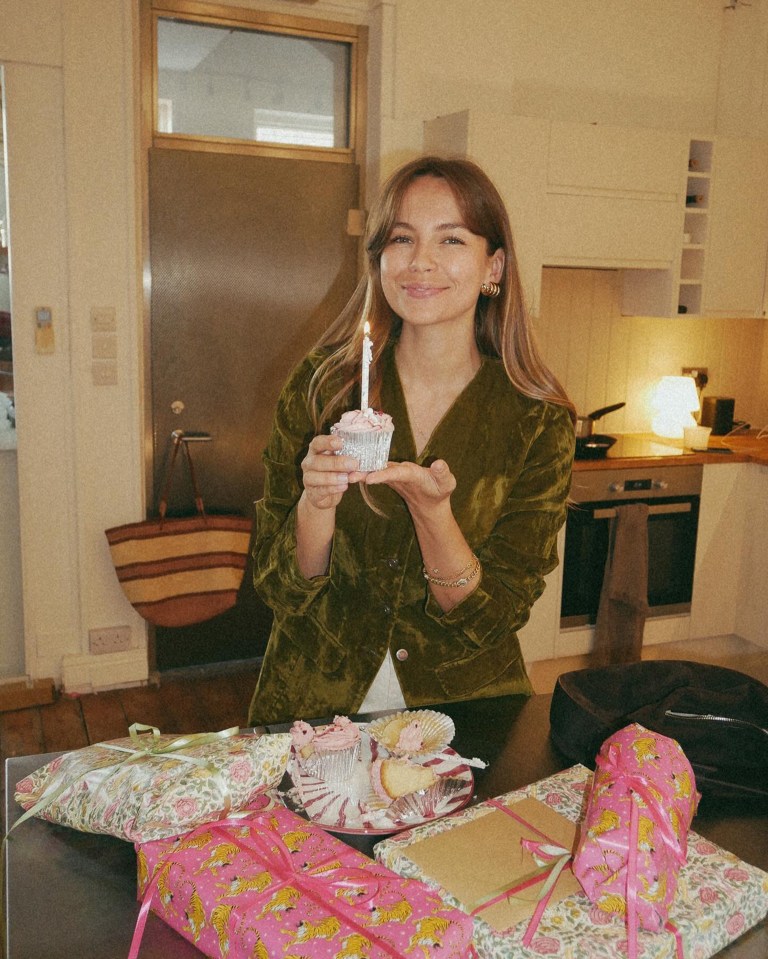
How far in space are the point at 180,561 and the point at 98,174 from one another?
55.9 inches

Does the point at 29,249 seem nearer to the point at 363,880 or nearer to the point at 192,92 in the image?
the point at 192,92

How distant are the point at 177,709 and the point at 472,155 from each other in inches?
91.2

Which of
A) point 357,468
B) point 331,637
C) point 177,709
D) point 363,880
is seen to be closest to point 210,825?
point 363,880

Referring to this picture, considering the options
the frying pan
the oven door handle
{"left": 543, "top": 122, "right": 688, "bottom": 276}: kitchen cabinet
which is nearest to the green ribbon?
the oven door handle

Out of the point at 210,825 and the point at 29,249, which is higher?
the point at 29,249

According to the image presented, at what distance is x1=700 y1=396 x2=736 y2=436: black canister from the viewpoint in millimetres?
4301

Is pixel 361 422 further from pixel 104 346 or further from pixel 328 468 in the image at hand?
pixel 104 346

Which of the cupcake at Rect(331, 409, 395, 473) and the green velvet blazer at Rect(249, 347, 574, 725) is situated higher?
the cupcake at Rect(331, 409, 395, 473)

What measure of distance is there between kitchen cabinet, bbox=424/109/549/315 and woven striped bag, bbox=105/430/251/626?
57.2 inches

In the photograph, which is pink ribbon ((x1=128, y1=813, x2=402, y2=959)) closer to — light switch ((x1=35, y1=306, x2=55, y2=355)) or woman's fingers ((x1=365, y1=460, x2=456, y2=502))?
woman's fingers ((x1=365, y1=460, x2=456, y2=502))

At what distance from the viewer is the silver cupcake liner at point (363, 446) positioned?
1.28 m

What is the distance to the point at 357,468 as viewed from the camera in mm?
1280

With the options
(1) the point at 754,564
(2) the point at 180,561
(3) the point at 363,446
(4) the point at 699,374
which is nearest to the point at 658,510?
(1) the point at 754,564

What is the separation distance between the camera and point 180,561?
3502 mm
